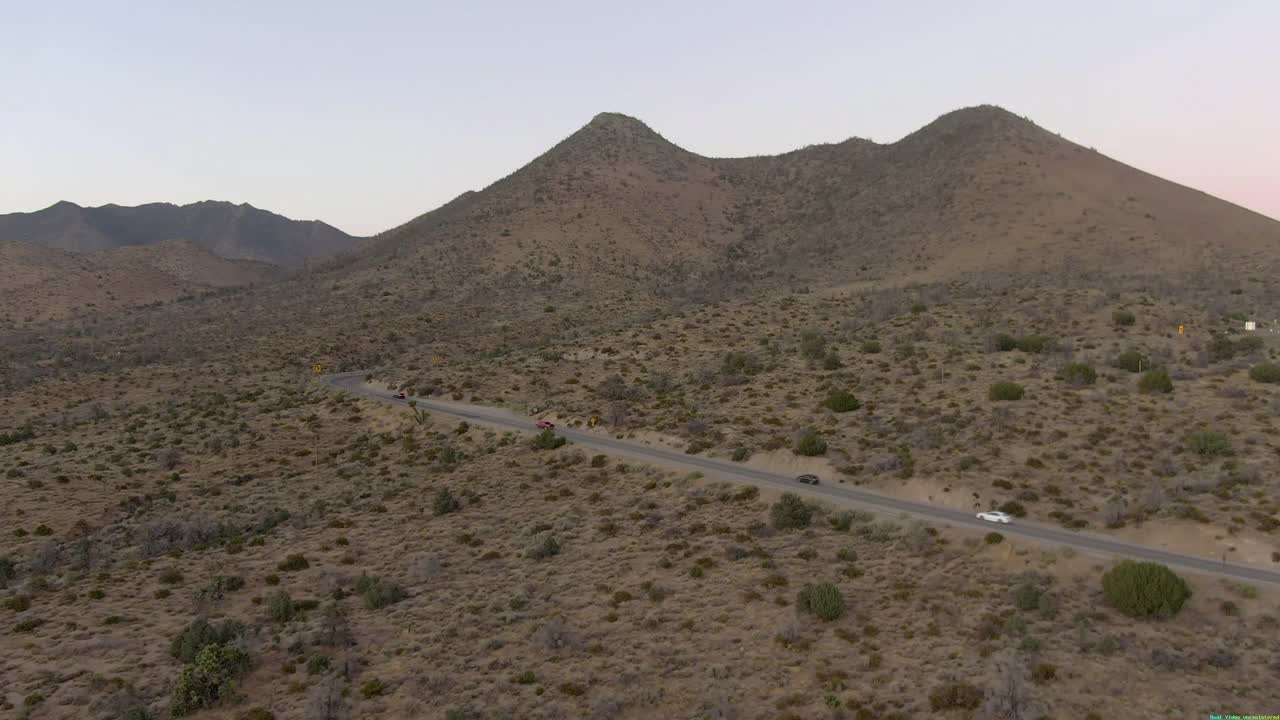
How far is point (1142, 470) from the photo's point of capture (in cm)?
3344

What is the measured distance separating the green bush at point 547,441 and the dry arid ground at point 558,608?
1834 mm

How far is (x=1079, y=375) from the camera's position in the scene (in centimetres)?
4469

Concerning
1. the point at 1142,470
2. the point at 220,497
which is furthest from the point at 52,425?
the point at 1142,470

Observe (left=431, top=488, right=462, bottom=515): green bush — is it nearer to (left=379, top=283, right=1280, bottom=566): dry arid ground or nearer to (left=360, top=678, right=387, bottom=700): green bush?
(left=379, top=283, right=1280, bottom=566): dry arid ground

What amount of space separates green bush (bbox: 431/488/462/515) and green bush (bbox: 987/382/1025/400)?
33.6 metres

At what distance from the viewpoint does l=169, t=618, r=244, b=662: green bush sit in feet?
78.4

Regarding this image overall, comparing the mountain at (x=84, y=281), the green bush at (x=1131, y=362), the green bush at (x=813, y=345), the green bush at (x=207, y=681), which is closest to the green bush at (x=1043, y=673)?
the green bush at (x=207, y=681)

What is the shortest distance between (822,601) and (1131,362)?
1407 inches

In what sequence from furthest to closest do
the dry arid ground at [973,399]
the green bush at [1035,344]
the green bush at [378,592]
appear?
the green bush at [1035,344], the dry arid ground at [973,399], the green bush at [378,592]

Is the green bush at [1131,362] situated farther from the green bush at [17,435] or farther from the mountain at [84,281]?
the mountain at [84,281]

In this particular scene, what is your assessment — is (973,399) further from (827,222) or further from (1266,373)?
(827,222)

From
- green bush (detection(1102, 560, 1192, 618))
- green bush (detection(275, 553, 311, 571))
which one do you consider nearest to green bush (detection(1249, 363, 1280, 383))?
green bush (detection(1102, 560, 1192, 618))

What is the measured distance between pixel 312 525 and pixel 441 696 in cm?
1890

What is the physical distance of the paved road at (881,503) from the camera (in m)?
25.9
